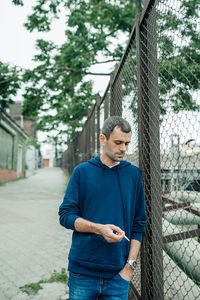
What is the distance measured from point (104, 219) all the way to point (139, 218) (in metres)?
0.28

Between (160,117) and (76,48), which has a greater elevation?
(76,48)

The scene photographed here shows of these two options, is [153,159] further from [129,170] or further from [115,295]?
[115,295]

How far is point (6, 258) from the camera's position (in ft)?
14.1

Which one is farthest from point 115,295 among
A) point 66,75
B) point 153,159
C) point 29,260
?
point 66,75

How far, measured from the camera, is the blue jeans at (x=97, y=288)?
162 cm

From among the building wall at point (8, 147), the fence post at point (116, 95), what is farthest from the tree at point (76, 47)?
the fence post at point (116, 95)

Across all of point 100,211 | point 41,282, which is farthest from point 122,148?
point 41,282

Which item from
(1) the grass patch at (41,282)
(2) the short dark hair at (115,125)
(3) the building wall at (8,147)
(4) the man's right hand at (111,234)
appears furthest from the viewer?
(3) the building wall at (8,147)

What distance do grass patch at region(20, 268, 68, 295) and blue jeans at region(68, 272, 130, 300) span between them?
72.6 inches

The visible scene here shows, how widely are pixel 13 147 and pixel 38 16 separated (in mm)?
10990

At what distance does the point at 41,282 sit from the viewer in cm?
342

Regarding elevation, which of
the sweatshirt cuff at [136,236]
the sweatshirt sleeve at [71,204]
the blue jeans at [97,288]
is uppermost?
the sweatshirt sleeve at [71,204]

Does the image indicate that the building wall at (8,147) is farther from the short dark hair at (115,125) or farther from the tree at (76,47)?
the short dark hair at (115,125)

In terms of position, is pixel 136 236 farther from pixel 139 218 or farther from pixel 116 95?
pixel 116 95
